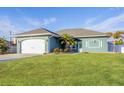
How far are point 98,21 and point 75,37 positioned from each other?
175 inches

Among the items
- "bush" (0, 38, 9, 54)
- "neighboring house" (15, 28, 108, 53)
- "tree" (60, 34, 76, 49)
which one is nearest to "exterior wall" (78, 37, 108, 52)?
"neighboring house" (15, 28, 108, 53)

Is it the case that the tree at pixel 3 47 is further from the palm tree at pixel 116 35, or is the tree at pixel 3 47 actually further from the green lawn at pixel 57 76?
the green lawn at pixel 57 76

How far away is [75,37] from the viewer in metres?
30.1

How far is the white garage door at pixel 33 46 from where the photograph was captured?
82.4 ft

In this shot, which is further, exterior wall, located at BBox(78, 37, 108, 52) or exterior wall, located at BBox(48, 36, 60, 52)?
exterior wall, located at BBox(78, 37, 108, 52)

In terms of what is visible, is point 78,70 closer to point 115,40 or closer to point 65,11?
point 65,11

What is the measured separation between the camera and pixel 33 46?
25.6 metres

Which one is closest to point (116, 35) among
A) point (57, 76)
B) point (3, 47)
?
point (3, 47)

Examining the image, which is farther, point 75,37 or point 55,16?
point 75,37

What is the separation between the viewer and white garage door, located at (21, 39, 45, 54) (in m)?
25.1

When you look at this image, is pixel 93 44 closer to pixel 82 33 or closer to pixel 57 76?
pixel 82 33

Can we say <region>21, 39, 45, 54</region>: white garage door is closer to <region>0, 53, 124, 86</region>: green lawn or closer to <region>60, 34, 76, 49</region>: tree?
<region>60, 34, 76, 49</region>: tree
